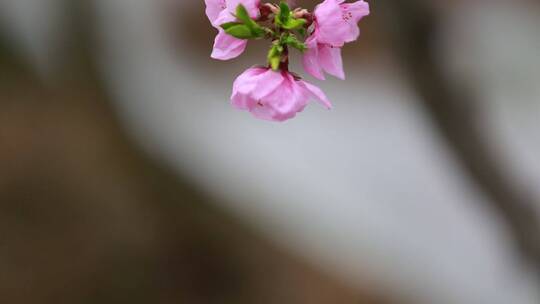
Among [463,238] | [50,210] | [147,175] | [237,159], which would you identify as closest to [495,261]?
[463,238]

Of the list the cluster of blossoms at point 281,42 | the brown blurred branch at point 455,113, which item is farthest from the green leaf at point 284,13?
the brown blurred branch at point 455,113

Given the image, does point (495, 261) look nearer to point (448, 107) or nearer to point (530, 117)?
point (530, 117)

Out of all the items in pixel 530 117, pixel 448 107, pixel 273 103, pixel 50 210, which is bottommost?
pixel 50 210

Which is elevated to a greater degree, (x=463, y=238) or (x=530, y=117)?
(x=530, y=117)

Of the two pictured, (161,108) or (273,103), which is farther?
(161,108)

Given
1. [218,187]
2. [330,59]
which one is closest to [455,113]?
[330,59]

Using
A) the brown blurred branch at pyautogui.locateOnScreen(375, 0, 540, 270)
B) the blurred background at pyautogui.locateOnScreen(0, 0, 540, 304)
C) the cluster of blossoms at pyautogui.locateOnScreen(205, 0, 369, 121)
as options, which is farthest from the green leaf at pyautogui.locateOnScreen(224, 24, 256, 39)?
the blurred background at pyautogui.locateOnScreen(0, 0, 540, 304)

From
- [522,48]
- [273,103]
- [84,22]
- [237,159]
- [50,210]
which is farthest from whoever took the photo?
[522,48]

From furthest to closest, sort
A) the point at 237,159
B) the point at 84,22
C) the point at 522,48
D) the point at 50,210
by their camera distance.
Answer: the point at 522,48 < the point at 237,159 < the point at 50,210 < the point at 84,22
